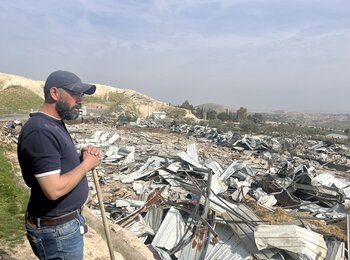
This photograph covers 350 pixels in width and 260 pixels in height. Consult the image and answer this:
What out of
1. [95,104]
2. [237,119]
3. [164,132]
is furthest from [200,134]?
[95,104]

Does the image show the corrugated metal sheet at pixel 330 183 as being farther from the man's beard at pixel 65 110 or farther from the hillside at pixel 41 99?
the hillside at pixel 41 99

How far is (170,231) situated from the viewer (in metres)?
6.47

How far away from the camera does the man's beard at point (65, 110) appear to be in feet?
6.75

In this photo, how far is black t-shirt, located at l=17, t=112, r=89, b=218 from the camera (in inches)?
74.1

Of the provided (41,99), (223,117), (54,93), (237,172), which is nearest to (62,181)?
(54,93)

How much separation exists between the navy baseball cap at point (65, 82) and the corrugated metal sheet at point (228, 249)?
4.84 meters

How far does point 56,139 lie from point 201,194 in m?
5.73

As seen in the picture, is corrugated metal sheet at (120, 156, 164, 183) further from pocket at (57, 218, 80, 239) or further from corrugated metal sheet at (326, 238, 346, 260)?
pocket at (57, 218, 80, 239)

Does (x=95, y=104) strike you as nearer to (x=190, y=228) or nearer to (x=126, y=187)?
(x=126, y=187)

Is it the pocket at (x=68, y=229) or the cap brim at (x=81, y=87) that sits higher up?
the cap brim at (x=81, y=87)

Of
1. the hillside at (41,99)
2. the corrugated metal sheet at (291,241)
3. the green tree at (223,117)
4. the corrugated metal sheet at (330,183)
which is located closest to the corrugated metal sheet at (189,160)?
the corrugated metal sheet at (330,183)

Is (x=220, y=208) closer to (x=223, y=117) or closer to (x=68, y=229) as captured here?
(x=68, y=229)

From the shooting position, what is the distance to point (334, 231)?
6688mm

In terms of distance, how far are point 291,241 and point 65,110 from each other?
4918mm
